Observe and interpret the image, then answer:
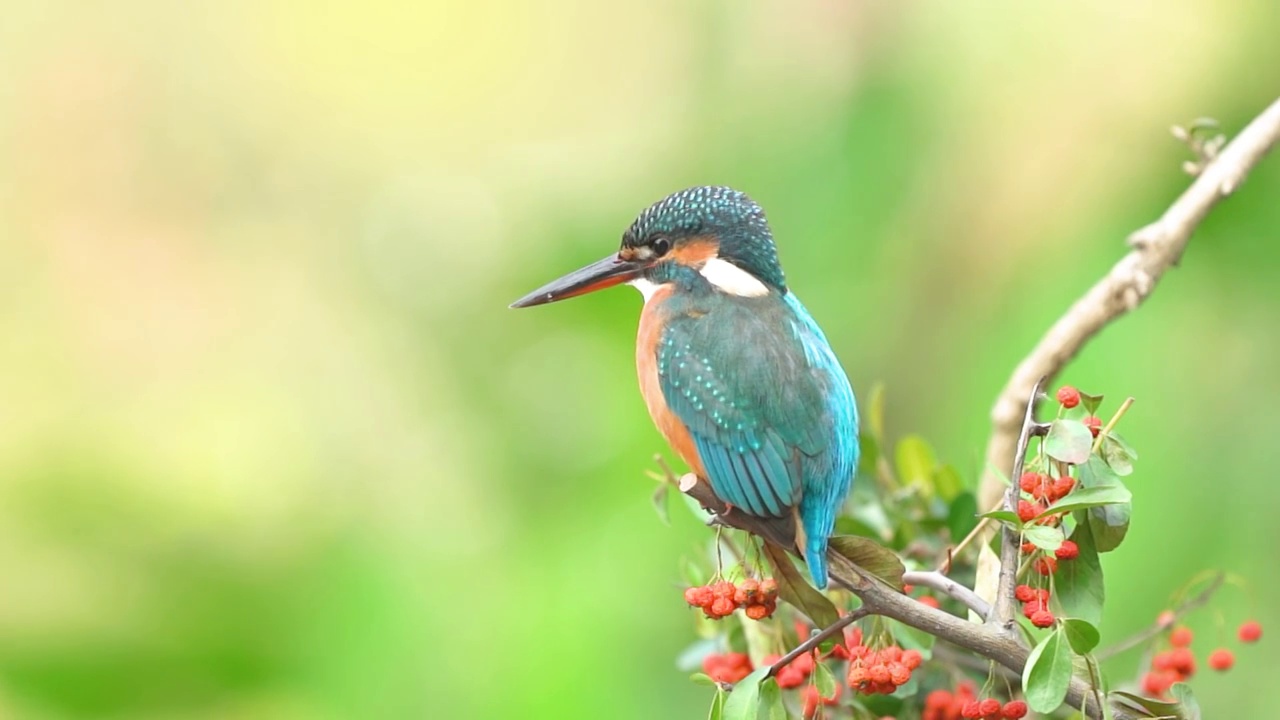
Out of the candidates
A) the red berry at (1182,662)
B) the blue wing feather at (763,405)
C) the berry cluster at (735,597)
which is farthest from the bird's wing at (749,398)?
the red berry at (1182,662)

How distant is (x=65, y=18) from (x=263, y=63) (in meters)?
0.69

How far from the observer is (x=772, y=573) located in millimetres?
1146

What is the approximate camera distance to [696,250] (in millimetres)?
1442

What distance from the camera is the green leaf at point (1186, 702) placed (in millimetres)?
1014

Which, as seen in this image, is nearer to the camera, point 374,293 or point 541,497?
point 541,497

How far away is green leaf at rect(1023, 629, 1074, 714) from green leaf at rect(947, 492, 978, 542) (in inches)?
19.1

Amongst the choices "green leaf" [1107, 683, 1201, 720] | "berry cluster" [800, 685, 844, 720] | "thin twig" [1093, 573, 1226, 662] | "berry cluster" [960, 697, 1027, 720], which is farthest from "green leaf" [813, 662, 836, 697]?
"thin twig" [1093, 573, 1226, 662]

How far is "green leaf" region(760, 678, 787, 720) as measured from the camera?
1.03m

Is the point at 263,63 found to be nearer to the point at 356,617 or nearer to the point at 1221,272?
the point at 356,617

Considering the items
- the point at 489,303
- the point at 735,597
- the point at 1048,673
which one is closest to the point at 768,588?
the point at 735,597

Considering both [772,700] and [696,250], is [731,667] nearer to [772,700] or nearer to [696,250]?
[772,700]

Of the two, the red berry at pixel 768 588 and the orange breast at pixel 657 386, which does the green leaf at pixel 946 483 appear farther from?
the red berry at pixel 768 588

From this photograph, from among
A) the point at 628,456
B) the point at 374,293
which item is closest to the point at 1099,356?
the point at 628,456

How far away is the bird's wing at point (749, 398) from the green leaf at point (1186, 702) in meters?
0.36
